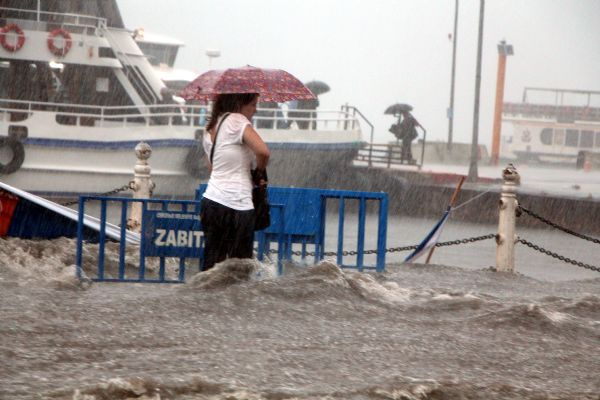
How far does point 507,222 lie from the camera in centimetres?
1349

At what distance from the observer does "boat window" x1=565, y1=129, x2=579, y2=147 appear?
8025cm

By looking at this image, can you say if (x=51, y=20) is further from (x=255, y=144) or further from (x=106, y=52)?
(x=255, y=144)

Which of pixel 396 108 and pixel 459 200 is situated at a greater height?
pixel 396 108

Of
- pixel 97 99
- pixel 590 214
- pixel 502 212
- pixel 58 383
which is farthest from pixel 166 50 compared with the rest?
pixel 58 383

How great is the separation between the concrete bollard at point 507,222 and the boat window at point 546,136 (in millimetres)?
67631

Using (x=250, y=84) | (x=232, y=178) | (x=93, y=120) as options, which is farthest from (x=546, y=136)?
(x=232, y=178)

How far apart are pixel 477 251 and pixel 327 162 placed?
325 inches

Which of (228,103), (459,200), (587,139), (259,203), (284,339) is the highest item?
(587,139)

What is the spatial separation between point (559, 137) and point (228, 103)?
243 ft

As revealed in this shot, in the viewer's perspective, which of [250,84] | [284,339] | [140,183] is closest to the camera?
[284,339]

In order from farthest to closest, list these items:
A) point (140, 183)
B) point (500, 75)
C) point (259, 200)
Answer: point (500, 75), point (140, 183), point (259, 200)

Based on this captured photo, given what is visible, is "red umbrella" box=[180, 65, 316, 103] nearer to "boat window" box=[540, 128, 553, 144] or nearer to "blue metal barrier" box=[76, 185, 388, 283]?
"blue metal barrier" box=[76, 185, 388, 283]

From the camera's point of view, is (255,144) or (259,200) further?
(259,200)

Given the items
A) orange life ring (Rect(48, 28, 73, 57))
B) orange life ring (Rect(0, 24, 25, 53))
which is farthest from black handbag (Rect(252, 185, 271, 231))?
orange life ring (Rect(0, 24, 25, 53))
